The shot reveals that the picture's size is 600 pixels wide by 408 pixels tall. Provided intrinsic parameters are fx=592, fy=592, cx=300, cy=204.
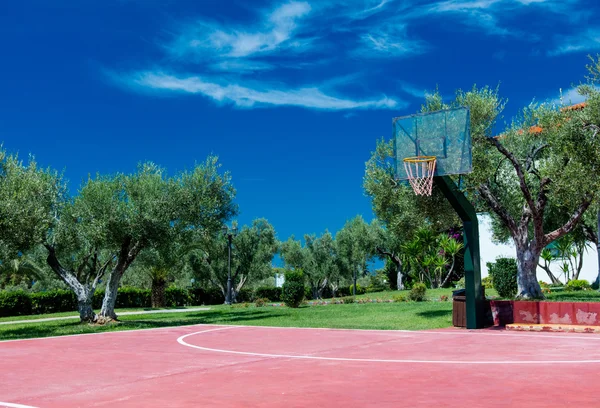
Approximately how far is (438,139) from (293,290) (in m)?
18.1

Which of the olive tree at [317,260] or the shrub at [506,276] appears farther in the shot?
the olive tree at [317,260]

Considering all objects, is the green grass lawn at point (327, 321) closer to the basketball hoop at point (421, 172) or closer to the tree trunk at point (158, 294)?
the basketball hoop at point (421, 172)

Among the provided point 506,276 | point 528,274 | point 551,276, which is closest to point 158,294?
point 506,276

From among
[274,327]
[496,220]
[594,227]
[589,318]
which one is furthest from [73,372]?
[594,227]

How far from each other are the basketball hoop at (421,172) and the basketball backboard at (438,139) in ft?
0.67

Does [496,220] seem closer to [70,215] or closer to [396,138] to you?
[396,138]

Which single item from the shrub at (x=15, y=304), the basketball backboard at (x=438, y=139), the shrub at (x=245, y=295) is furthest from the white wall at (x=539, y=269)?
the shrub at (x=15, y=304)

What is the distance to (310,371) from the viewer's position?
1173cm

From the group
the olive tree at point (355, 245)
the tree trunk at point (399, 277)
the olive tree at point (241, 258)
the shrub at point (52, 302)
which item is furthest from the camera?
the olive tree at point (355, 245)

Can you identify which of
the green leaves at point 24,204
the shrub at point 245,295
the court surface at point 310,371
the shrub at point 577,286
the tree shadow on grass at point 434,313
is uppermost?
the green leaves at point 24,204

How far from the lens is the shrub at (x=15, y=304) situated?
1469 inches

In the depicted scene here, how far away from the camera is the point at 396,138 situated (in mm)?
22094

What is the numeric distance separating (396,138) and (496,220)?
54.0ft

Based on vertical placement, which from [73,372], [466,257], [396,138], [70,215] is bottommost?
[73,372]
